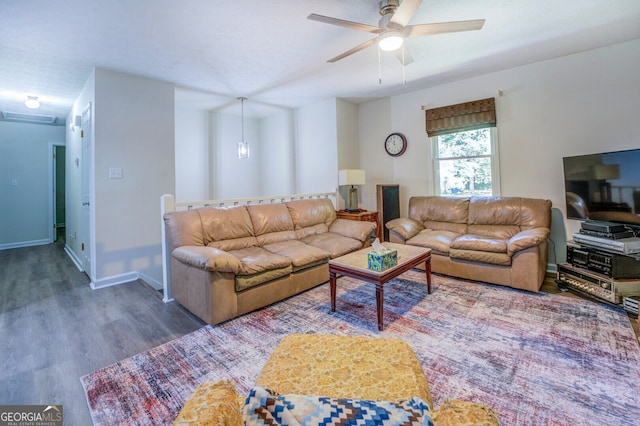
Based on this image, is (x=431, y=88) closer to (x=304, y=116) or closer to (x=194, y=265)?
(x=304, y=116)

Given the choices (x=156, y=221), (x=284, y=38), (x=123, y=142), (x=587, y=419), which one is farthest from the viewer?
(x=156, y=221)

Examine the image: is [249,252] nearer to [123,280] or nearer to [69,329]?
[69,329]

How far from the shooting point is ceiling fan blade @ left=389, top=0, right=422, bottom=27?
1893 millimetres

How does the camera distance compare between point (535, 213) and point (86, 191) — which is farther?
point (86, 191)

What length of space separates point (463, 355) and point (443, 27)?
2.37 metres

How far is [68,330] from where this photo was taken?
2.37m

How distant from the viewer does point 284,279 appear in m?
2.82

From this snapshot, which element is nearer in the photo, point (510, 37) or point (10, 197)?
point (510, 37)

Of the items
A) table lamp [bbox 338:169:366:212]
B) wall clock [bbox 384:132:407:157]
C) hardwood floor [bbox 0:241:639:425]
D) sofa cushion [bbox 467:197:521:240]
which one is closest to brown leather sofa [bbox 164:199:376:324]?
hardwood floor [bbox 0:241:639:425]

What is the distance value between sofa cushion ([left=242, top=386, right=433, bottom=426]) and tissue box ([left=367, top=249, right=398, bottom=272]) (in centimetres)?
174

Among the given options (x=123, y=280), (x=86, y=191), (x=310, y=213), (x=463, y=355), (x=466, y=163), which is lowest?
(x=463, y=355)

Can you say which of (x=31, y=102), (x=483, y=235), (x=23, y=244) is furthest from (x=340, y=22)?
(x=23, y=244)

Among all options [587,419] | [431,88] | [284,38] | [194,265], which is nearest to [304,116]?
[431,88]

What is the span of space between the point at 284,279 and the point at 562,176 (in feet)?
11.7
